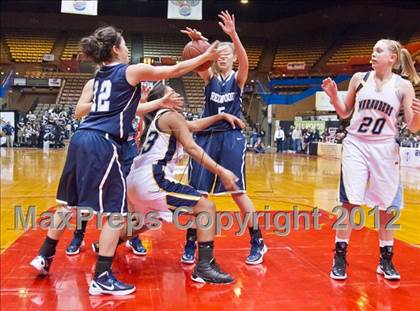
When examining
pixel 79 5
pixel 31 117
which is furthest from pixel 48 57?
pixel 79 5

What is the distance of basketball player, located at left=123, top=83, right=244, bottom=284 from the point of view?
273cm

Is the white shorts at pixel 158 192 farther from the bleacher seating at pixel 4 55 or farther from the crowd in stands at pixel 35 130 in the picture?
the bleacher seating at pixel 4 55

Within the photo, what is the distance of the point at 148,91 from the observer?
3.08 metres

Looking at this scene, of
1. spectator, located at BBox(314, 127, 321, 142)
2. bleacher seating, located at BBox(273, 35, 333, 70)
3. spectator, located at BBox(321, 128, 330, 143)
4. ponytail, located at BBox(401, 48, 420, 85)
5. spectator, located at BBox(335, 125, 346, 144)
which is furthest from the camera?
bleacher seating, located at BBox(273, 35, 333, 70)

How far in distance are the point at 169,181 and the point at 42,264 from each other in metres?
0.89

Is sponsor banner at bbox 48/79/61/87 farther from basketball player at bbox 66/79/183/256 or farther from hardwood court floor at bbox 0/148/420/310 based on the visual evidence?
basketball player at bbox 66/79/183/256

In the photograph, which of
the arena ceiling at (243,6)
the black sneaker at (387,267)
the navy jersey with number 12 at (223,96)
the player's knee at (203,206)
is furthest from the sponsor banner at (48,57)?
the black sneaker at (387,267)

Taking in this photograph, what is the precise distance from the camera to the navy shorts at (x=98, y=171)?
248 centimetres

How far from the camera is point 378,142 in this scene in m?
2.88

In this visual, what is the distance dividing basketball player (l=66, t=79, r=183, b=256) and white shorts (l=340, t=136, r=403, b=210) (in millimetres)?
1158

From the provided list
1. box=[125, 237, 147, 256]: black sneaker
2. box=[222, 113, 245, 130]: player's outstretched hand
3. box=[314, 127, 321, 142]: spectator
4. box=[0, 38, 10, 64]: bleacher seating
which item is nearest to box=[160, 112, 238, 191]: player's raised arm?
box=[222, 113, 245, 130]: player's outstretched hand

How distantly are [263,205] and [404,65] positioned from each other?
2858 millimetres

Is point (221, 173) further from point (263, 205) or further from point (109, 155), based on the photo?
point (263, 205)

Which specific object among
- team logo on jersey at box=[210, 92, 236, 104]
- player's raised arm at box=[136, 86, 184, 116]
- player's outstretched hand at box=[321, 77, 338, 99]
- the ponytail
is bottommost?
player's raised arm at box=[136, 86, 184, 116]
